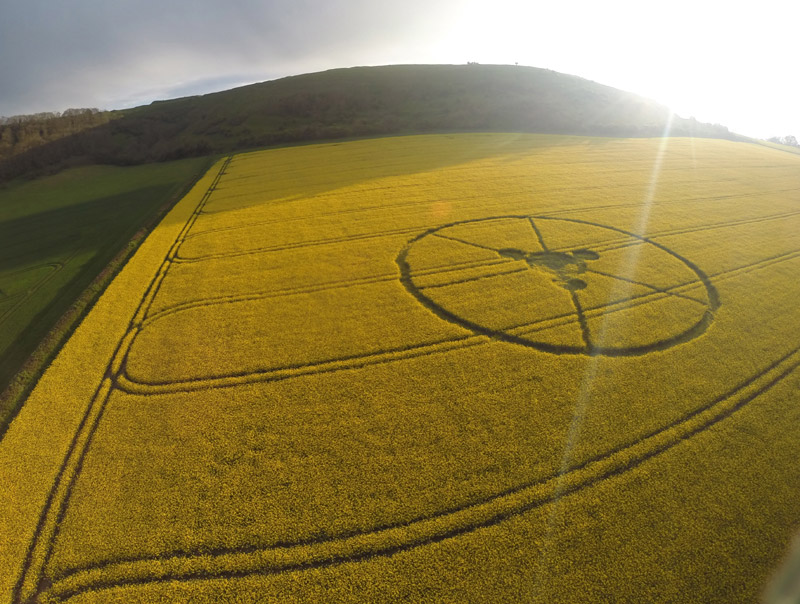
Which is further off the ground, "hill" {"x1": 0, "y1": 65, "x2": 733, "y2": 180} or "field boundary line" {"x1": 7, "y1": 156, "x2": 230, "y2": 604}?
"hill" {"x1": 0, "y1": 65, "x2": 733, "y2": 180}

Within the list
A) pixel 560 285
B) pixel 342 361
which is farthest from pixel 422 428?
pixel 560 285

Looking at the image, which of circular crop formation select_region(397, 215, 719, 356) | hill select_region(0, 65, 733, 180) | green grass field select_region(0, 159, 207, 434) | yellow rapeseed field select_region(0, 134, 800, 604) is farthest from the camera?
hill select_region(0, 65, 733, 180)

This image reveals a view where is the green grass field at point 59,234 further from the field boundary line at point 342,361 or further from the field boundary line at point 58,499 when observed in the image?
the field boundary line at point 342,361

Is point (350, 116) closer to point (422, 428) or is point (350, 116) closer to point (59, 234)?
point (59, 234)

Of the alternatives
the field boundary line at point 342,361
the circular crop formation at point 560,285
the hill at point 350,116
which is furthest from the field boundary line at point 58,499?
the hill at point 350,116

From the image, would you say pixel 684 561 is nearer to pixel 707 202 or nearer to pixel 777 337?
pixel 777 337

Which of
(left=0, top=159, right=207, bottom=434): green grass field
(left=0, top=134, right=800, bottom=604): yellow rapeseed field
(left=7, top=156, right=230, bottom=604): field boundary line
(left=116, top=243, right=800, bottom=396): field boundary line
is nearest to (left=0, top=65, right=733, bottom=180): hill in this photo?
(left=0, top=159, right=207, bottom=434): green grass field

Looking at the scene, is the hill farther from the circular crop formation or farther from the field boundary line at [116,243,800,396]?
the field boundary line at [116,243,800,396]
